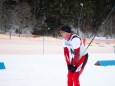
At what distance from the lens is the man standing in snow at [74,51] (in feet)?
14.8

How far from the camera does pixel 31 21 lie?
39.1m

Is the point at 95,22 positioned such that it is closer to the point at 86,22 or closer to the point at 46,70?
the point at 86,22

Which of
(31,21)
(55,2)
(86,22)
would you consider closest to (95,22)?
(86,22)

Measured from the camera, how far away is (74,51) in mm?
4527

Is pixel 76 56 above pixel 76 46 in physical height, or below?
below

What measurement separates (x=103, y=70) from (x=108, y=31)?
35.3 meters

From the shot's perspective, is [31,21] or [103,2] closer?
[31,21]

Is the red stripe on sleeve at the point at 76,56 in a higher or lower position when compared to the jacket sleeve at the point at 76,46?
lower

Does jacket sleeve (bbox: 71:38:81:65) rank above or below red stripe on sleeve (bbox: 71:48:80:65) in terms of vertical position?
above

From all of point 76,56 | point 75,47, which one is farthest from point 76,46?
point 76,56

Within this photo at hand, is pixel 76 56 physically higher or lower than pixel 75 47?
lower

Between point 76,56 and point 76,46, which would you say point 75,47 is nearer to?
point 76,46

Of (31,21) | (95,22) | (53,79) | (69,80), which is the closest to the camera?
(69,80)

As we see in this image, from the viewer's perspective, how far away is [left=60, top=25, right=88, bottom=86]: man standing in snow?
452 centimetres
